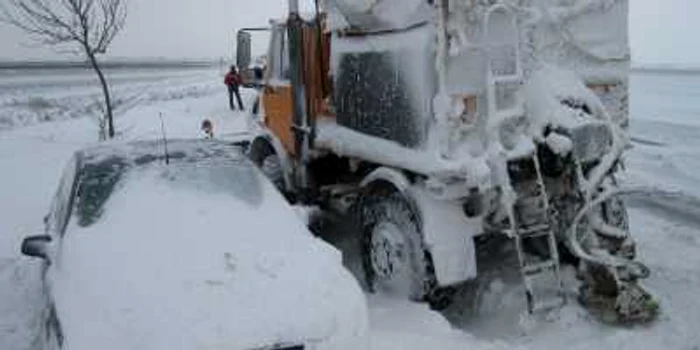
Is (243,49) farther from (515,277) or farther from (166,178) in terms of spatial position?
(515,277)

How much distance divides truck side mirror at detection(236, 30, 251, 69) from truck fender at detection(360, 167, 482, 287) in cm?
345

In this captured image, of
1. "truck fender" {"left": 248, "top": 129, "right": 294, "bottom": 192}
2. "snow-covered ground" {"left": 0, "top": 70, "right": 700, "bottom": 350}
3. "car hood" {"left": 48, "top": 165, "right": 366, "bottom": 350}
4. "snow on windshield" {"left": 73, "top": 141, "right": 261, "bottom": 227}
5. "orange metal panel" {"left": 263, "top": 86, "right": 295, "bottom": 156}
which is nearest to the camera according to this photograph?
"car hood" {"left": 48, "top": 165, "right": 366, "bottom": 350}

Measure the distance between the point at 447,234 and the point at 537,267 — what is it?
0.74 m

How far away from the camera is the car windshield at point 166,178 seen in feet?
19.2

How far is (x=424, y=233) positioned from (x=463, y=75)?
4.21 ft

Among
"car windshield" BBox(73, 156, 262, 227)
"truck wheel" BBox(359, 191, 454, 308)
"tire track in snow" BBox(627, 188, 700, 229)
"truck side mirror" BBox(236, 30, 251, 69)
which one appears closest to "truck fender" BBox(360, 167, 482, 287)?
"truck wheel" BBox(359, 191, 454, 308)

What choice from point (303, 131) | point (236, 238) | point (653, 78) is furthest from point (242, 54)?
point (653, 78)

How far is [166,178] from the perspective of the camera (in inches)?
240

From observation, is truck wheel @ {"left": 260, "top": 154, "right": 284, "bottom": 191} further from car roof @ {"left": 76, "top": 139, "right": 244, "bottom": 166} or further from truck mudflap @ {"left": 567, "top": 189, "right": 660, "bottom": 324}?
truck mudflap @ {"left": 567, "top": 189, "right": 660, "bottom": 324}

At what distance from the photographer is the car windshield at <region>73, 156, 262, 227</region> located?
5.86m

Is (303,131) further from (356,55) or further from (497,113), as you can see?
(497,113)

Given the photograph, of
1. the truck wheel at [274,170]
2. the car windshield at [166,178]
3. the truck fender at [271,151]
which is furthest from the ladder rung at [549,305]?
the truck wheel at [274,170]

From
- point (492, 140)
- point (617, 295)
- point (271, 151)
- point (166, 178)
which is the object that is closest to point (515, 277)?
point (617, 295)

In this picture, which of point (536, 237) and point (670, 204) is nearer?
point (536, 237)
